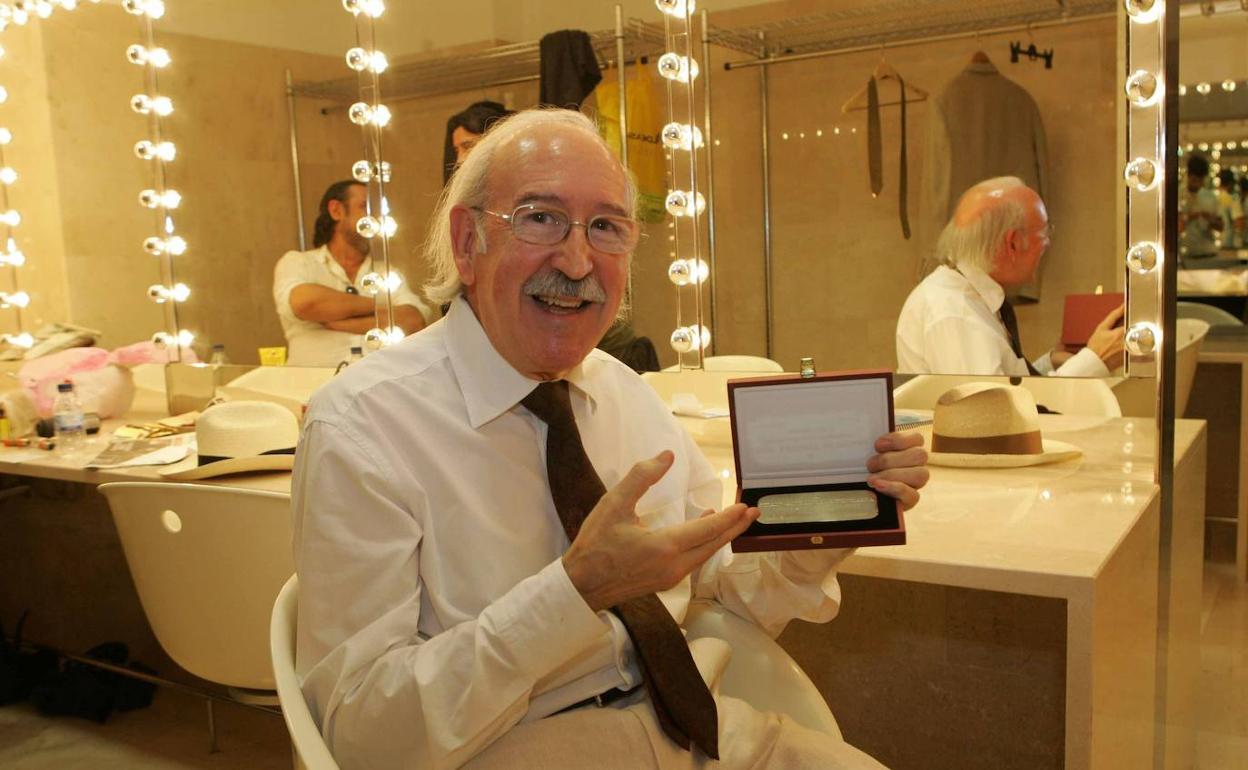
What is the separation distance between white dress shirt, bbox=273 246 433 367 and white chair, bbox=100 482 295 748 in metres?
1.24

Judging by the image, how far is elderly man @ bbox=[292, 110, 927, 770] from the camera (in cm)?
107

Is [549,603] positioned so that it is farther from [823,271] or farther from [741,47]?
[741,47]

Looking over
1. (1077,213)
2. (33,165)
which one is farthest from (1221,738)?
(33,165)

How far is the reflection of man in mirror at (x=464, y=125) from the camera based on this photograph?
9.76 feet

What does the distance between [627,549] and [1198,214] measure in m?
4.47

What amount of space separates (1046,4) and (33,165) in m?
3.45

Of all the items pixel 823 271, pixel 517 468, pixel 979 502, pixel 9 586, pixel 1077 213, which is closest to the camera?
pixel 517 468

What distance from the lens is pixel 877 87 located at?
2.59 metres

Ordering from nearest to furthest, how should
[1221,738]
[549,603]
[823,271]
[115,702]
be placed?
[549,603]
[823,271]
[1221,738]
[115,702]

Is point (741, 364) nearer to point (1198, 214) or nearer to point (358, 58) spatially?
point (358, 58)

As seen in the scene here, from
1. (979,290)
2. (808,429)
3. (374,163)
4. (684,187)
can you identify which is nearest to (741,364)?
(684,187)

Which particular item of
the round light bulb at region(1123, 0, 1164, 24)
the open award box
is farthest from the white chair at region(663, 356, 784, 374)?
the open award box

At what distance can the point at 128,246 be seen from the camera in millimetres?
3789

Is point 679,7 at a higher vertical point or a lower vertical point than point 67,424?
higher
